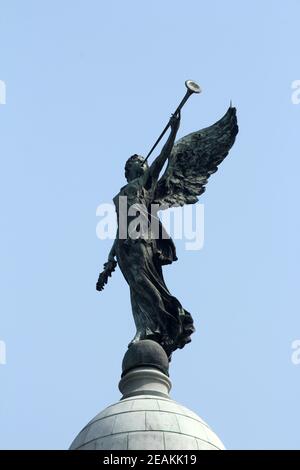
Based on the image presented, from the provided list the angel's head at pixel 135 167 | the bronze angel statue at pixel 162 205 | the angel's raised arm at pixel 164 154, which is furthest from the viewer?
the angel's head at pixel 135 167

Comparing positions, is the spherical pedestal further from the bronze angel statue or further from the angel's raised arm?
the angel's raised arm

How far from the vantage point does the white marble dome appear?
58.8 feet

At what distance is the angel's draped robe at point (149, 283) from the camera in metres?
21.9

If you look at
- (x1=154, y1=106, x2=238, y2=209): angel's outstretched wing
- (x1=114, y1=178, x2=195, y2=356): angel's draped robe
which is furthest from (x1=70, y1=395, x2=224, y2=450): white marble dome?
(x1=154, y1=106, x2=238, y2=209): angel's outstretched wing

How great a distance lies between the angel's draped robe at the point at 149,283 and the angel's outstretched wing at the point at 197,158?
1066 millimetres

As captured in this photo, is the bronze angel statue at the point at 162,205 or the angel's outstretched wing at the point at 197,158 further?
the angel's outstretched wing at the point at 197,158

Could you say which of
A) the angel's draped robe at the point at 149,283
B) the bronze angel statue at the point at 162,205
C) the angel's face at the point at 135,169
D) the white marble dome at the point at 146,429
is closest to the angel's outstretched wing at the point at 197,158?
the bronze angel statue at the point at 162,205

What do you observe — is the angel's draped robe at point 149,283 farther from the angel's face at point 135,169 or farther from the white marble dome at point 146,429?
the white marble dome at point 146,429

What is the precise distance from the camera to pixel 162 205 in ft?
79.1

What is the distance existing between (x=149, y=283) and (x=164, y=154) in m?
2.76

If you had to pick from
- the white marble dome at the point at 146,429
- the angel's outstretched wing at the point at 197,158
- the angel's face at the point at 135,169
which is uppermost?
the angel's outstretched wing at the point at 197,158

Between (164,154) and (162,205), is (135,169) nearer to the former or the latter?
(164,154)
